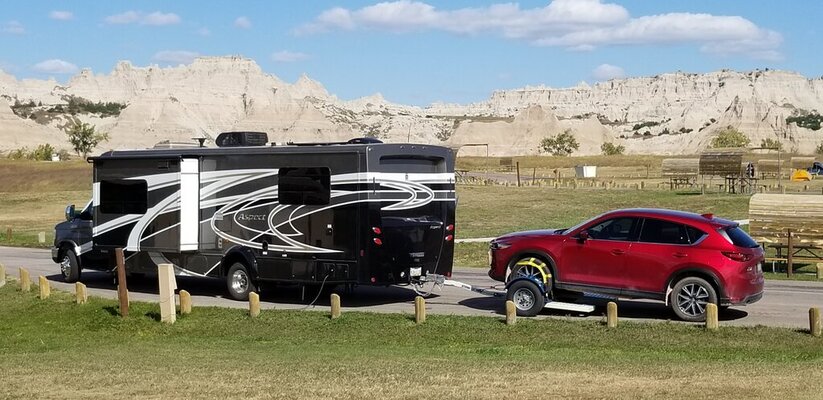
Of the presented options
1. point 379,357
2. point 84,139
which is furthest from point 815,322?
point 84,139

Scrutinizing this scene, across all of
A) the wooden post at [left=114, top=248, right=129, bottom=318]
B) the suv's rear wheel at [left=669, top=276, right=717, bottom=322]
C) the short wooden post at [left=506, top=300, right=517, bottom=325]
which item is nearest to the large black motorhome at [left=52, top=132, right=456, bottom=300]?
the wooden post at [left=114, top=248, right=129, bottom=318]

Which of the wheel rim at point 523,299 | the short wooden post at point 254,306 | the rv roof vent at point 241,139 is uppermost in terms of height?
the rv roof vent at point 241,139

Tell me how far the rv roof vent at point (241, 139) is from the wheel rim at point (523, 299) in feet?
23.2

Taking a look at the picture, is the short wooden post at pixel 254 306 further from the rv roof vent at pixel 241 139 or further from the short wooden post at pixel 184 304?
the rv roof vent at pixel 241 139

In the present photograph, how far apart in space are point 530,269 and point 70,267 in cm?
1284

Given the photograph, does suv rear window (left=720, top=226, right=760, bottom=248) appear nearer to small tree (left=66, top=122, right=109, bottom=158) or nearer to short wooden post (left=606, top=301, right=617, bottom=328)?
short wooden post (left=606, top=301, right=617, bottom=328)

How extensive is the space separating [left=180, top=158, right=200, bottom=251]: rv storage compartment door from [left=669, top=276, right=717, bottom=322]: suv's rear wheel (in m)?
10.2

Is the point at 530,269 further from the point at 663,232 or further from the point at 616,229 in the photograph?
the point at 663,232

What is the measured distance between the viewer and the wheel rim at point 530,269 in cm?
1939

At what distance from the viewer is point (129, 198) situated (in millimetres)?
24469

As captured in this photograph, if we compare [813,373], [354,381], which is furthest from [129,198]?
[813,373]

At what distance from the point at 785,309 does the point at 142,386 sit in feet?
41.8

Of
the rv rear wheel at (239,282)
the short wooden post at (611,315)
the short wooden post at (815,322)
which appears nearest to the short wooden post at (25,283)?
the rv rear wheel at (239,282)

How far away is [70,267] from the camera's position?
26.9 m
